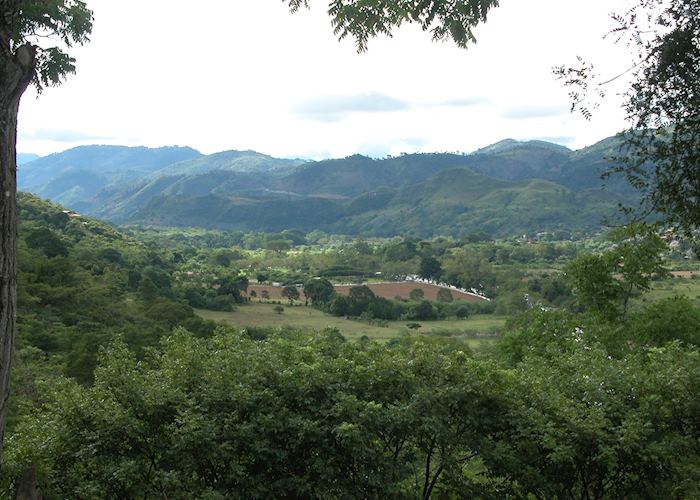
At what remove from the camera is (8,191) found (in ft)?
10.2

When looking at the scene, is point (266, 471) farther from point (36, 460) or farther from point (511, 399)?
point (511, 399)

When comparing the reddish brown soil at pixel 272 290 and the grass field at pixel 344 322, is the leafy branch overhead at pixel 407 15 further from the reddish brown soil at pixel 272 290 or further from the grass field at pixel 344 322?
the reddish brown soil at pixel 272 290

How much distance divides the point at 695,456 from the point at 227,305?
54420 mm

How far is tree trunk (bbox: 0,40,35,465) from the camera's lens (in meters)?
3.06

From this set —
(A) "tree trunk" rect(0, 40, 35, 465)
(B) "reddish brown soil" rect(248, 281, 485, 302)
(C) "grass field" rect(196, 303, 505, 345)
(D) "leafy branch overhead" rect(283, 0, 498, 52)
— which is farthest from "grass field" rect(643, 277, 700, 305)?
(A) "tree trunk" rect(0, 40, 35, 465)

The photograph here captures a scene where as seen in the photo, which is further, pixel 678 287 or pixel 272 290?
pixel 272 290

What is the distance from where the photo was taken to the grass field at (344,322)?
168 ft

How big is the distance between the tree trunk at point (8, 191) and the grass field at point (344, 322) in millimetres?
46147

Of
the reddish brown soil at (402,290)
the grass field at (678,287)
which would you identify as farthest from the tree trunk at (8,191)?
the reddish brown soil at (402,290)

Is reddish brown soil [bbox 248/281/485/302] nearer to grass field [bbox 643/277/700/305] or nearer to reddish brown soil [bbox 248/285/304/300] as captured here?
reddish brown soil [bbox 248/285/304/300]

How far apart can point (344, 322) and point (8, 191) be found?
2208 inches

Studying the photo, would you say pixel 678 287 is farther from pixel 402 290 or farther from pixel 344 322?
pixel 402 290

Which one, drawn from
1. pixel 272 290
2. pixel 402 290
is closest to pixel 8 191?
pixel 272 290

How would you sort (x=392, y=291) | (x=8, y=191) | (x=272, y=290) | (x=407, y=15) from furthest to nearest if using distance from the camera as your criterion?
1. (x=392, y=291)
2. (x=272, y=290)
3. (x=407, y=15)
4. (x=8, y=191)
